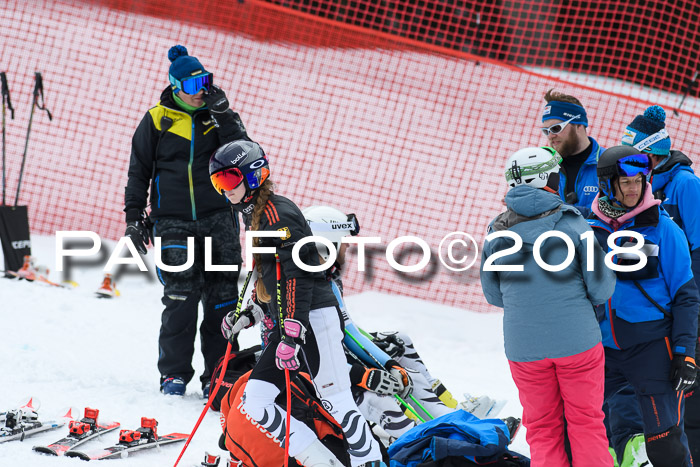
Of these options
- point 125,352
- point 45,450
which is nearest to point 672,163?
point 45,450

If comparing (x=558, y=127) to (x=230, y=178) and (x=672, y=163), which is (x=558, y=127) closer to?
(x=672, y=163)

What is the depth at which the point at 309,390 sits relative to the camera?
376cm

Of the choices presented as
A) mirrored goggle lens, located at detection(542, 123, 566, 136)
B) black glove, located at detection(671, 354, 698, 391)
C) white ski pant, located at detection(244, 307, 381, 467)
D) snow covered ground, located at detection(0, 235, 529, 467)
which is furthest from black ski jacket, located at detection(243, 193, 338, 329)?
mirrored goggle lens, located at detection(542, 123, 566, 136)

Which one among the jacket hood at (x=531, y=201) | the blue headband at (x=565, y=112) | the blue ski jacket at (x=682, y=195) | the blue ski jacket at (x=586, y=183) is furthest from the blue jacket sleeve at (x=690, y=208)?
the jacket hood at (x=531, y=201)

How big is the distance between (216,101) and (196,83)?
Answer: 17 centimetres

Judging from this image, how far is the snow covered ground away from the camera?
4.48 meters

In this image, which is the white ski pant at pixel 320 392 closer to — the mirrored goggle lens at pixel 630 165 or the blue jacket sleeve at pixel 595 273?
the blue jacket sleeve at pixel 595 273

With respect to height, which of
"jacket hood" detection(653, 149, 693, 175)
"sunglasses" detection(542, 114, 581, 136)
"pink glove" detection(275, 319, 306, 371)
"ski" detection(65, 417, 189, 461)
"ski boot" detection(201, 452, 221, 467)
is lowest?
"ski" detection(65, 417, 189, 461)

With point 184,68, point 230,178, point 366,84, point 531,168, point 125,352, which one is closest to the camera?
point 531,168

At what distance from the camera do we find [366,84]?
14156 mm

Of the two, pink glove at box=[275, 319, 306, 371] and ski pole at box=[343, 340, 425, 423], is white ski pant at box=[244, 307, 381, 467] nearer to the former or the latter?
pink glove at box=[275, 319, 306, 371]

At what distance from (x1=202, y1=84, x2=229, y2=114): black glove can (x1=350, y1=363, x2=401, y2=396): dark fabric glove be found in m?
2.02

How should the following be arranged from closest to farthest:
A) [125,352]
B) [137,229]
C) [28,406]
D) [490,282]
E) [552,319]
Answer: [552,319] → [490,282] → [28,406] → [137,229] → [125,352]

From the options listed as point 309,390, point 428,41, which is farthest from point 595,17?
point 309,390
